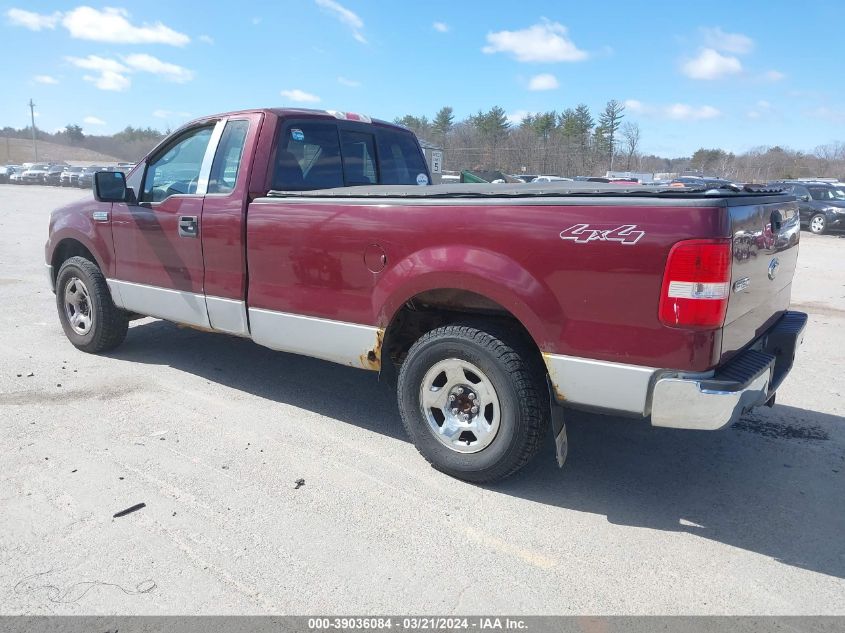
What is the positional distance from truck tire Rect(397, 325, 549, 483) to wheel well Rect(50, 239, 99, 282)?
379cm

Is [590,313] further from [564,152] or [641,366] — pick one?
[564,152]

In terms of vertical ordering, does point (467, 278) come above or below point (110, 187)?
below

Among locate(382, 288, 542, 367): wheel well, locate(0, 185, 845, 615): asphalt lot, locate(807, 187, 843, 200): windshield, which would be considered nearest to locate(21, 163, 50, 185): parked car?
locate(807, 187, 843, 200): windshield

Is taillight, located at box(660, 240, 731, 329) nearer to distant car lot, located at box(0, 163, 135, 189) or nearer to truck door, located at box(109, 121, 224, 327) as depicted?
truck door, located at box(109, 121, 224, 327)

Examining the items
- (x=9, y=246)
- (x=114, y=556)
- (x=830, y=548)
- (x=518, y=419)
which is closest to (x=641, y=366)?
(x=518, y=419)

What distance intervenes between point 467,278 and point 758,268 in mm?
1470

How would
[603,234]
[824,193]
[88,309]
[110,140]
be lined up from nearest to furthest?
[603,234] < [88,309] < [824,193] < [110,140]

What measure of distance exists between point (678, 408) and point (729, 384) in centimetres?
24

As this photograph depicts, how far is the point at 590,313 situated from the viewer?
10.1 feet

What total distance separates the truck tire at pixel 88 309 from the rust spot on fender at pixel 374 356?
3.03 m

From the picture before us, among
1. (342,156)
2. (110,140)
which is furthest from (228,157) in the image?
(110,140)

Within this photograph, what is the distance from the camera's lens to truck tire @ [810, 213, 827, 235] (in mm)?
21062

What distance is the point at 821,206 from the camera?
70.0ft

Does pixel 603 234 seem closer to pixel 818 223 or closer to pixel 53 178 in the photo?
pixel 818 223
